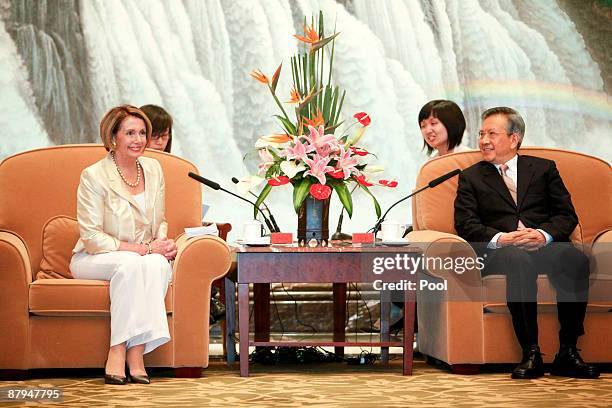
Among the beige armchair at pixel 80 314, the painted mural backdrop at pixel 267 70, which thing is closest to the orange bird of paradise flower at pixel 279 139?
the beige armchair at pixel 80 314

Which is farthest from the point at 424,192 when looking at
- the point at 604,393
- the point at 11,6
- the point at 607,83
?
the point at 11,6

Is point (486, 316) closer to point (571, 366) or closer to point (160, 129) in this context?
point (571, 366)

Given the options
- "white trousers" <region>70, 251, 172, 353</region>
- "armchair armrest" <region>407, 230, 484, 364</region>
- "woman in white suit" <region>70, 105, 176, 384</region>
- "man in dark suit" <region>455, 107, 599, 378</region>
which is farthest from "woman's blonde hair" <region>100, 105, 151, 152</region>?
"man in dark suit" <region>455, 107, 599, 378</region>

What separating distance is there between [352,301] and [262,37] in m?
1.71

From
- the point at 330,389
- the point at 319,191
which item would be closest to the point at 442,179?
the point at 319,191

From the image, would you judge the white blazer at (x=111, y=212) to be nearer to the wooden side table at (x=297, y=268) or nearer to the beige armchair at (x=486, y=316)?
the wooden side table at (x=297, y=268)

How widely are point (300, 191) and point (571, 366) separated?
1.40 meters

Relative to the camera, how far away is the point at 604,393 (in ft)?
12.0

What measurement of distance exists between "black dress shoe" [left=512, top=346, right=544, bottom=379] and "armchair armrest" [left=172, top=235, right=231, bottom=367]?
4.28 ft

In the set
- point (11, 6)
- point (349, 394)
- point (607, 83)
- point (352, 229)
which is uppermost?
point (11, 6)

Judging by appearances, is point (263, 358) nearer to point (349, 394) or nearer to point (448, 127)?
point (349, 394)

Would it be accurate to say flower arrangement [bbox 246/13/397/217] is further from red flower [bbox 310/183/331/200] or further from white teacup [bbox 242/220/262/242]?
white teacup [bbox 242/220/262/242]

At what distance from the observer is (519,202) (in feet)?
14.9

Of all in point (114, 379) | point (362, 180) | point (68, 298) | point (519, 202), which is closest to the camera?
point (114, 379)
